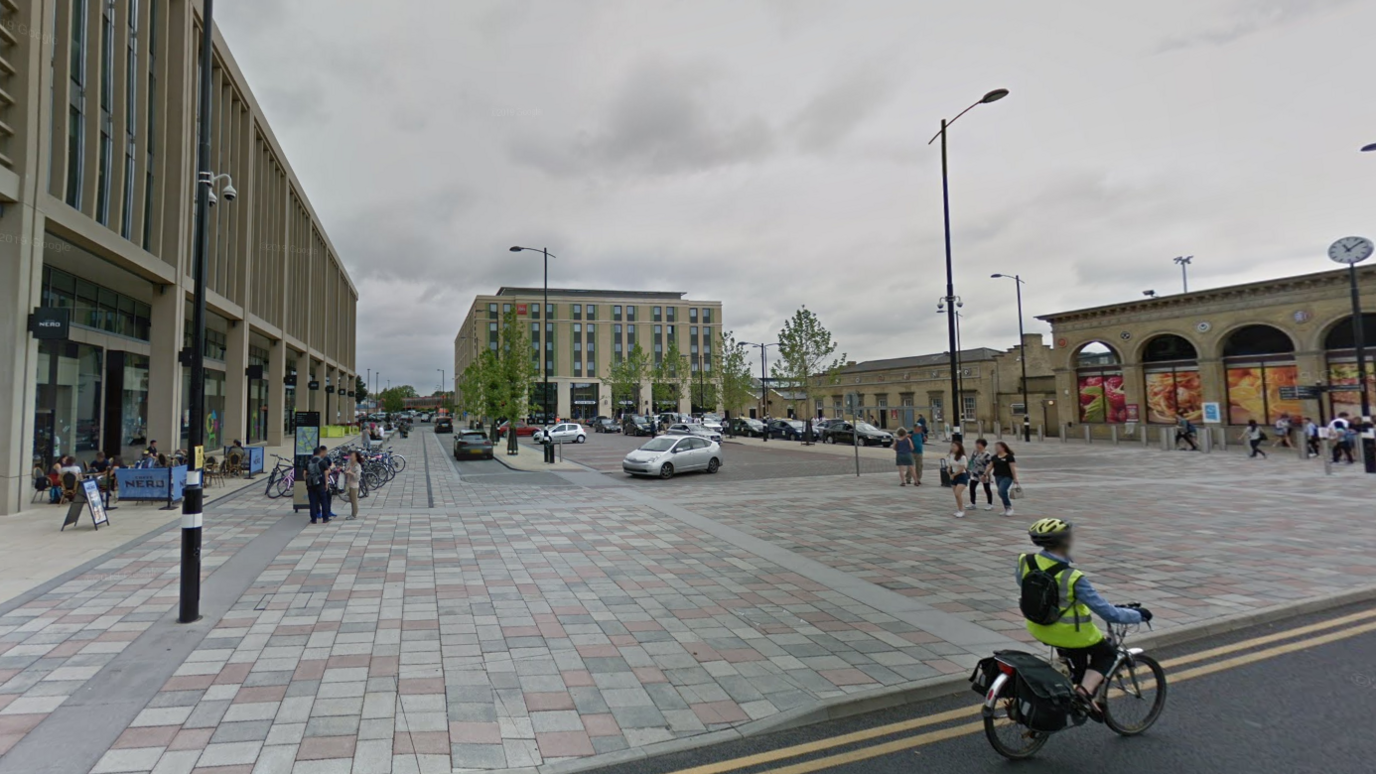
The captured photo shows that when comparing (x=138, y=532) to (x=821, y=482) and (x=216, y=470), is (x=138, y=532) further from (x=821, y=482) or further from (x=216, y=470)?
(x=821, y=482)

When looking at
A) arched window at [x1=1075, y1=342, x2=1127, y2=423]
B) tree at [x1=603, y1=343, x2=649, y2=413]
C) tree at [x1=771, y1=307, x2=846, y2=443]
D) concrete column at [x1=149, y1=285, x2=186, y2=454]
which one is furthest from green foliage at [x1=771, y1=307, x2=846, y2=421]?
tree at [x1=603, y1=343, x2=649, y2=413]

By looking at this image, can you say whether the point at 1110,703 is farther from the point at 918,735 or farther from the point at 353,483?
the point at 353,483

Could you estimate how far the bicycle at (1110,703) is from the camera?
12.4 ft

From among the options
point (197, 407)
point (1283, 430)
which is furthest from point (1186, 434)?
point (197, 407)

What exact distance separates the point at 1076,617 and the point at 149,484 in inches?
682

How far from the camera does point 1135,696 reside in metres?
4.12

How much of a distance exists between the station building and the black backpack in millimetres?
28952

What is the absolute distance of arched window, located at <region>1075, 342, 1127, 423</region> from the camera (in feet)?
126

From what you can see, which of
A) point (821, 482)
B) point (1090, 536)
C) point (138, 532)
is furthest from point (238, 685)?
point (821, 482)

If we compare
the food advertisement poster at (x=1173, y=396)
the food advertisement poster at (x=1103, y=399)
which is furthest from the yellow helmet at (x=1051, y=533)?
the food advertisement poster at (x=1103, y=399)

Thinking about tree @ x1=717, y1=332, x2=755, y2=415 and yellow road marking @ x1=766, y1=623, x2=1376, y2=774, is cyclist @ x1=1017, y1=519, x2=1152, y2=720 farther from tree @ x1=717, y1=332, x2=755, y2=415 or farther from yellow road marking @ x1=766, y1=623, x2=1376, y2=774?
tree @ x1=717, y1=332, x2=755, y2=415

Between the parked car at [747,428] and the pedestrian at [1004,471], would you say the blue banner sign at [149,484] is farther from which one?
the parked car at [747,428]

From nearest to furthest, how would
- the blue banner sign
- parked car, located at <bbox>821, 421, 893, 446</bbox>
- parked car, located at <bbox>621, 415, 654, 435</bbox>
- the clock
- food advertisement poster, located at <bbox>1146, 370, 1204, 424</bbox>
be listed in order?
the blue banner sign, the clock, food advertisement poster, located at <bbox>1146, 370, 1204, 424</bbox>, parked car, located at <bbox>821, 421, 893, 446</bbox>, parked car, located at <bbox>621, 415, 654, 435</bbox>

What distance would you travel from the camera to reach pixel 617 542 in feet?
34.6
